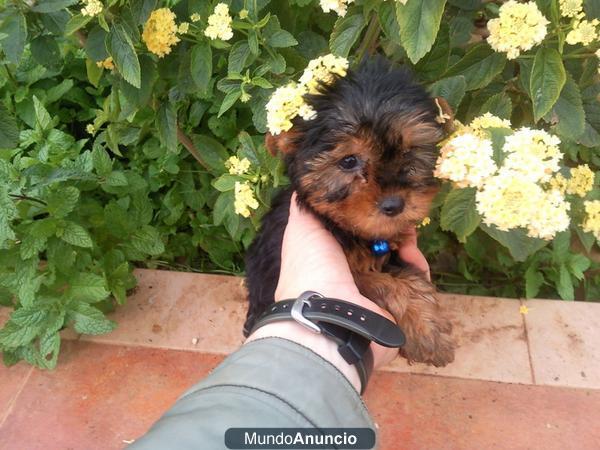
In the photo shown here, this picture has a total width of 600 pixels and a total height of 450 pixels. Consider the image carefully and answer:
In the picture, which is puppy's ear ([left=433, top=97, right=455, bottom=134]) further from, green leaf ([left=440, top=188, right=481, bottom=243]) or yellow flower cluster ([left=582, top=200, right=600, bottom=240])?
yellow flower cluster ([left=582, top=200, right=600, bottom=240])

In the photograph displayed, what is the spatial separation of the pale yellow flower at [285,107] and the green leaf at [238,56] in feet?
1.16

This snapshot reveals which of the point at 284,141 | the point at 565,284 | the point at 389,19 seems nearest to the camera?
the point at 389,19

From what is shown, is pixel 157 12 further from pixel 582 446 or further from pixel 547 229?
pixel 582 446

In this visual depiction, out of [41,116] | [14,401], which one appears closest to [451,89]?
Result: [41,116]

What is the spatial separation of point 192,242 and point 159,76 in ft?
4.97

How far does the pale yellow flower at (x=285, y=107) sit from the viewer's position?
221 cm

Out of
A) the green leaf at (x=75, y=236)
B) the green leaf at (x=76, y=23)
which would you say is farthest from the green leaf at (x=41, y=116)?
the green leaf at (x=76, y=23)

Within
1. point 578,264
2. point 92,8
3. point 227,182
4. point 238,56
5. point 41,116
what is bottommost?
point 578,264

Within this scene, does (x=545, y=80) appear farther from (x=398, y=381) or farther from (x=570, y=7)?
(x=398, y=381)

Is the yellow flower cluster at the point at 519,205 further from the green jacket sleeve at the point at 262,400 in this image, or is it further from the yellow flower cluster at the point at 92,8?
the yellow flower cluster at the point at 92,8

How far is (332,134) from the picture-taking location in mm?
2227

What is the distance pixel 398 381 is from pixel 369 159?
158 cm

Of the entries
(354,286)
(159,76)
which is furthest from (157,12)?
(354,286)

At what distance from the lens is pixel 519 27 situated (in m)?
2.07
